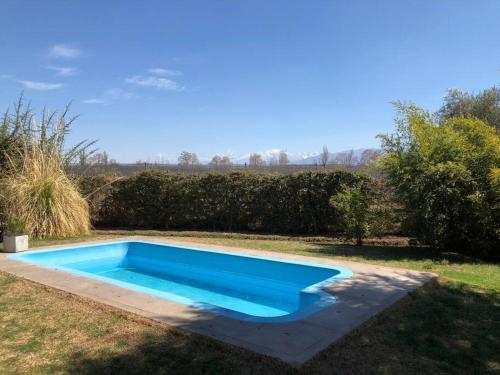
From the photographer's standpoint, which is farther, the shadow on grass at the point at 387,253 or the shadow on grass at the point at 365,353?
Answer: the shadow on grass at the point at 387,253

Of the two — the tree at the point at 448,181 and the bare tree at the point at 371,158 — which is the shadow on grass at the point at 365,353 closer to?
the tree at the point at 448,181

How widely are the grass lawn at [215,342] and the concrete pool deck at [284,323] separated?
134 mm

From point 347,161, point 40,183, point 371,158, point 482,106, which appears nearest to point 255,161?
point 347,161

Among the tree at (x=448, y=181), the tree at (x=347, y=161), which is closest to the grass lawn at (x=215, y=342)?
the tree at (x=448, y=181)

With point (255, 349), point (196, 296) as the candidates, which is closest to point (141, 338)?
point (255, 349)

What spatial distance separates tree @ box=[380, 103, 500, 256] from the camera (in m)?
8.48

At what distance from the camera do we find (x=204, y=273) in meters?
9.32

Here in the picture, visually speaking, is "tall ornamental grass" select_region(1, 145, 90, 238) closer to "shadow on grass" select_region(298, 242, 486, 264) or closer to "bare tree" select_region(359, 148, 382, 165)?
"shadow on grass" select_region(298, 242, 486, 264)

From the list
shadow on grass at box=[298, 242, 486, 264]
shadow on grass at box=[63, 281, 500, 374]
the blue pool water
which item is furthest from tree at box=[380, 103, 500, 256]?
shadow on grass at box=[63, 281, 500, 374]

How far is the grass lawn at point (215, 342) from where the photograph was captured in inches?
134

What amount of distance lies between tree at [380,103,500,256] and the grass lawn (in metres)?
2.93

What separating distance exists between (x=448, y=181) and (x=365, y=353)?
593 centimetres

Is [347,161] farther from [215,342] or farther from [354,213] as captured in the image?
[215,342]

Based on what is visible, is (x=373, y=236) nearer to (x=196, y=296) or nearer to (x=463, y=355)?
(x=196, y=296)
